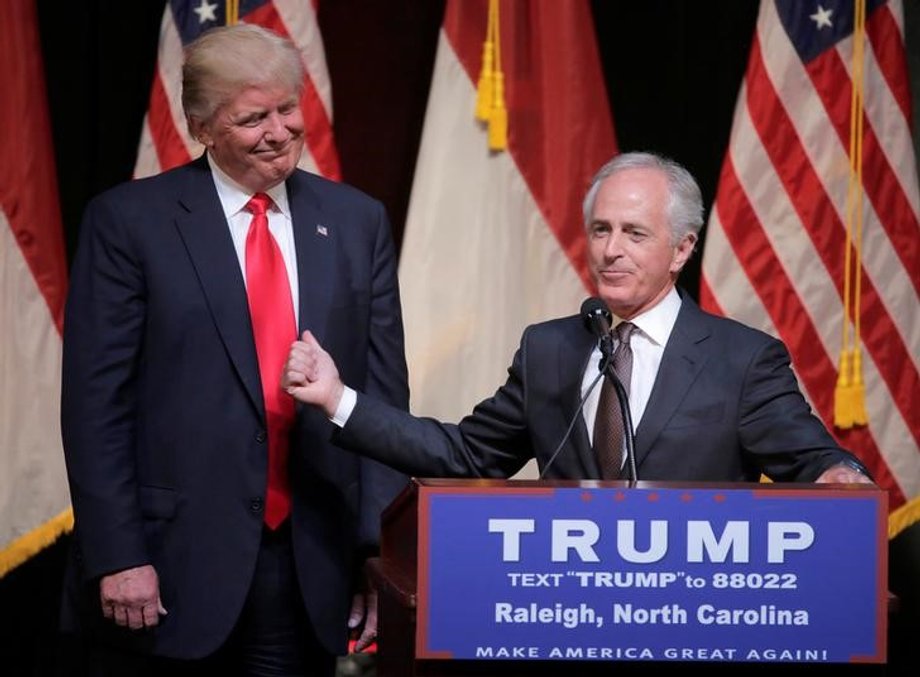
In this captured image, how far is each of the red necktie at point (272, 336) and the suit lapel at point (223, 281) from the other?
2 centimetres

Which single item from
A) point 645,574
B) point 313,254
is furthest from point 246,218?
point 645,574

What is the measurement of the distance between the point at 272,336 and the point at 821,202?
6.13 ft

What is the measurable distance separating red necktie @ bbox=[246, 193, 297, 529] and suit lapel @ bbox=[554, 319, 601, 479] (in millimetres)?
452

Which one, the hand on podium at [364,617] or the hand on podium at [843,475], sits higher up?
the hand on podium at [843,475]

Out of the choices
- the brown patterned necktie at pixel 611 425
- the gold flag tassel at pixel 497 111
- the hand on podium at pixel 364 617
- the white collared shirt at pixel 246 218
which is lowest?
the hand on podium at pixel 364 617

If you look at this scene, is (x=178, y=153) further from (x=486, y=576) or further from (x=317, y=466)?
(x=486, y=576)

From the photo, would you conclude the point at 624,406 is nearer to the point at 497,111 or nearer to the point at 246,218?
the point at 246,218

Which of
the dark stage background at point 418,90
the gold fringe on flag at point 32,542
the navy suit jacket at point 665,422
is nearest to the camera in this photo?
the navy suit jacket at point 665,422

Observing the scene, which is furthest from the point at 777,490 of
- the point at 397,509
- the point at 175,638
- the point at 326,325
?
the point at 175,638

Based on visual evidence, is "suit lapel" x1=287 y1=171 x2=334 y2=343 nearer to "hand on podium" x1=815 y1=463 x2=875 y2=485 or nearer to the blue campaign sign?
the blue campaign sign

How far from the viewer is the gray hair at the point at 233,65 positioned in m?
2.46

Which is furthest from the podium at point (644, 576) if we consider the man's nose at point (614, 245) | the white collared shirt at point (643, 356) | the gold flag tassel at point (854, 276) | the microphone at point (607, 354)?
the gold flag tassel at point (854, 276)

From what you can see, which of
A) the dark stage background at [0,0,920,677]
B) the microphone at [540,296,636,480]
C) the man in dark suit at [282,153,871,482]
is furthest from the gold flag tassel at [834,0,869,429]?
the microphone at [540,296,636,480]

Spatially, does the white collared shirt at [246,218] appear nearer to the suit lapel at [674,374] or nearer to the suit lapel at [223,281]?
the suit lapel at [223,281]
